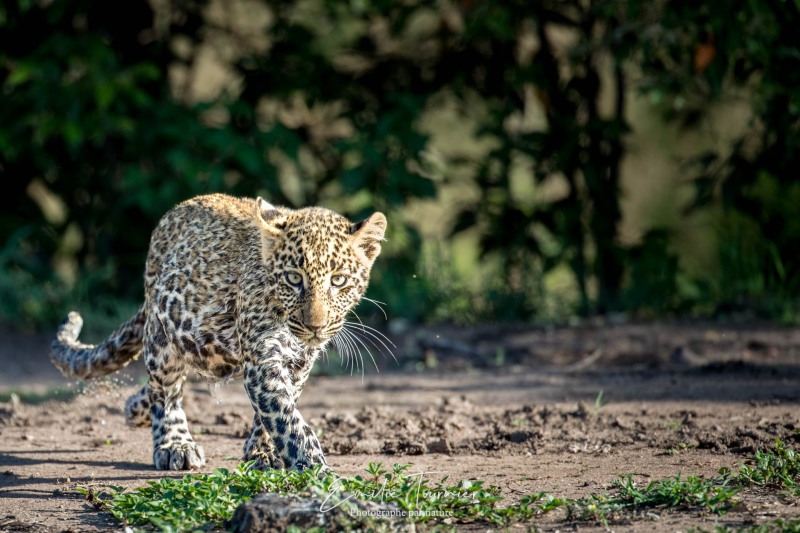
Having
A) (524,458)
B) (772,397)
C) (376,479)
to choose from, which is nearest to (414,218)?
(772,397)

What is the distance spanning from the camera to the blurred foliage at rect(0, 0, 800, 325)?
10312mm

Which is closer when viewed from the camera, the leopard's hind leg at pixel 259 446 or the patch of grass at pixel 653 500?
the patch of grass at pixel 653 500

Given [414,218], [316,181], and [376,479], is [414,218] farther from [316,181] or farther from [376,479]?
[376,479]

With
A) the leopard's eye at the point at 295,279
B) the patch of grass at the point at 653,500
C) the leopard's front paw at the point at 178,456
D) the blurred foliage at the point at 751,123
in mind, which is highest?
the blurred foliage at the point at 751,123

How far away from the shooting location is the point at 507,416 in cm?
697

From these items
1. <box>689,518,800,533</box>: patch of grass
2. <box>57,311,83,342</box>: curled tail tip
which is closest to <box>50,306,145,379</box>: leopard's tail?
<box>57,311,83,342</box>: curled tail tip

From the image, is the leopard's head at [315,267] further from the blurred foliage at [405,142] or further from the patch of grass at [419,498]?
the blurred foliage at [405,142]

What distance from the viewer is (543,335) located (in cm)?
977

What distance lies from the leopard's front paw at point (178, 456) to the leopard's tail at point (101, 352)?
2.77 ft

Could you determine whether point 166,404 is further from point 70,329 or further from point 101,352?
point 70,329

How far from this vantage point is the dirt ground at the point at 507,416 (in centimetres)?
548

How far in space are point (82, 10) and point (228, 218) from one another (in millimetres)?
6101

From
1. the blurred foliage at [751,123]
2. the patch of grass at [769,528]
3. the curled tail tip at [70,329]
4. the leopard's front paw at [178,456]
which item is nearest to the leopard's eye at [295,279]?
the leopard's front paw at [178,456]

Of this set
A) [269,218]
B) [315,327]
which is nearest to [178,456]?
[315,327]
